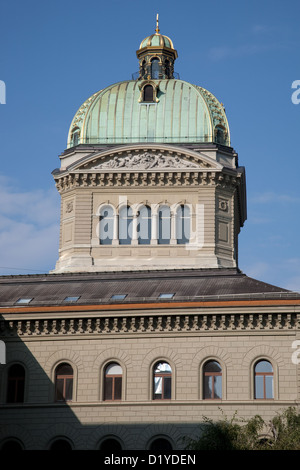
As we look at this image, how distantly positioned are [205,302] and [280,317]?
4654mm

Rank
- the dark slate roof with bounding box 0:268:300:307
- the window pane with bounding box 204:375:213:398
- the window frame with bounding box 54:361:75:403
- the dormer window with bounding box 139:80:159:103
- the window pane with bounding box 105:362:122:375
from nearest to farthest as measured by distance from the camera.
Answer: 1. the window pane with bounding box 204:375:213:398
2. the window pane with bounding box 105:362:122:375
3. the window frame with bounding box 54:361:75:403
4. the dark slate roof with bounding box 0:268:300:307
5. the dormer window with bounding box 139:80:159:103

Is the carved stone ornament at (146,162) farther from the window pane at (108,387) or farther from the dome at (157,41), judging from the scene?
the window pane at (108,387)

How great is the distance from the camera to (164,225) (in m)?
88.4

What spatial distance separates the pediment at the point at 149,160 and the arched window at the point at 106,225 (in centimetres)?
303

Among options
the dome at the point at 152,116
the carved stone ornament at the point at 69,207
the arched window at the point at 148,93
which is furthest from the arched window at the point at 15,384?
the arched window at the point at 148,93

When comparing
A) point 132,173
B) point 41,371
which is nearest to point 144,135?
point 132,173

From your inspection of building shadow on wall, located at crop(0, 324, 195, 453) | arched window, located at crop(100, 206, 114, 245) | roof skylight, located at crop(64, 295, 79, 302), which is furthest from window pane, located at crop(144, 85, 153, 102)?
building shadow on wall, located at crop(0, 324, 195, 453)

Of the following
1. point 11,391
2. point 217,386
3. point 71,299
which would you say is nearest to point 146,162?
point 71,299

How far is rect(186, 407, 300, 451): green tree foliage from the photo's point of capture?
63906 millimetres

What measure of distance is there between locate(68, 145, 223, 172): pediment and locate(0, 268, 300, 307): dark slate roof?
902cm

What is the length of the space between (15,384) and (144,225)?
59.4 feet

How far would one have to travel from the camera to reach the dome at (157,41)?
98062 millimetres

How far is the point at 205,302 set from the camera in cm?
7381

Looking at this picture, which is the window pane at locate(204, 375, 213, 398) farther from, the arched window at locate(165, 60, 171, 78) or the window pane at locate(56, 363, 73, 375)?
the arched window at locate(165, 60, 171, 78)
